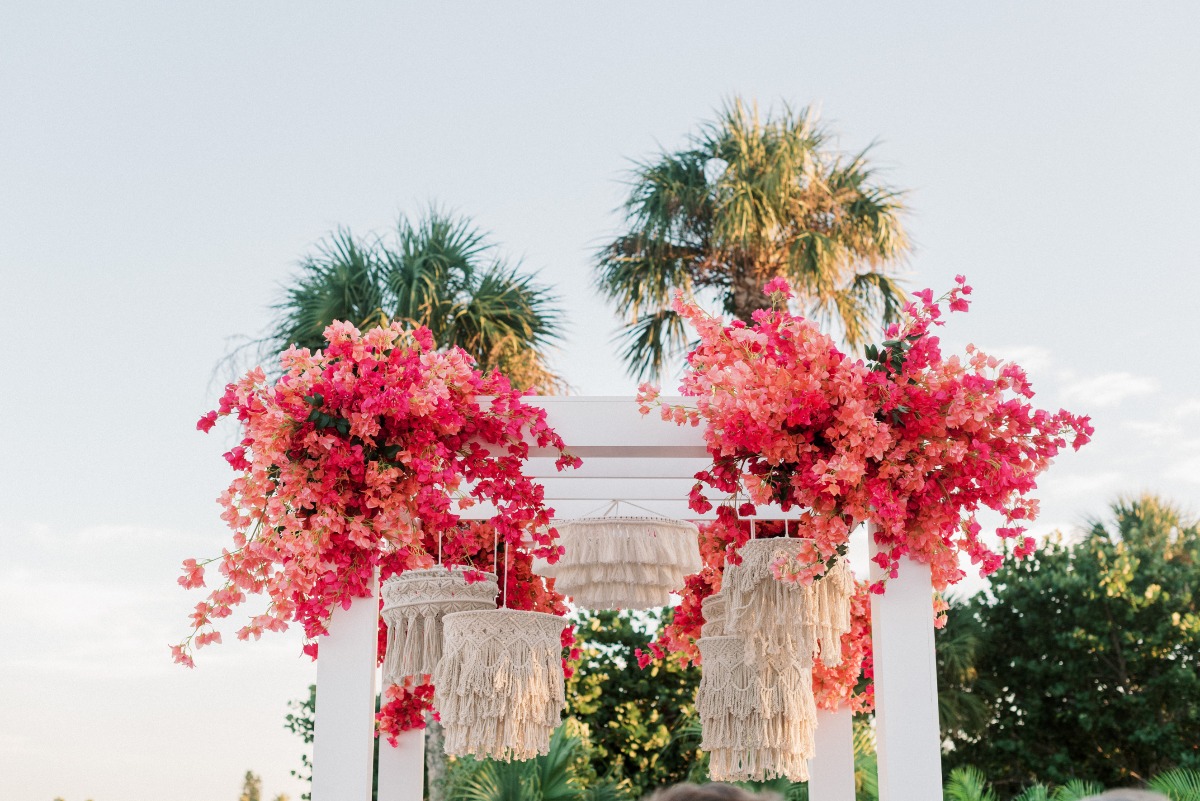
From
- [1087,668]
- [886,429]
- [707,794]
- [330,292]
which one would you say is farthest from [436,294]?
[707,794]

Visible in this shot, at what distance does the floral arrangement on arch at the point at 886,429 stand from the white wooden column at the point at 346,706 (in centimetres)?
98

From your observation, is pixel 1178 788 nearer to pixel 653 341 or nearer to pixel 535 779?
pixel 535 779

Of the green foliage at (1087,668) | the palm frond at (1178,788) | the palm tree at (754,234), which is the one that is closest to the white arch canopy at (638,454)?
the palm frond at (1178,788)

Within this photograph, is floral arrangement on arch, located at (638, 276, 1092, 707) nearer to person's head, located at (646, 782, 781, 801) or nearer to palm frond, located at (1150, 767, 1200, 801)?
person's head, located at (646, 782, 781, 801)

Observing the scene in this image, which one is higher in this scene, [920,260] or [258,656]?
[920,260]

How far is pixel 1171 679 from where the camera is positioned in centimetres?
1046

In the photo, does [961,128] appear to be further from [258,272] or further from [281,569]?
[281,569]

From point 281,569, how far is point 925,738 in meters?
1.79

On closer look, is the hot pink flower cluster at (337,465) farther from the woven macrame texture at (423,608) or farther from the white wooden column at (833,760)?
the white wooden column at (833,760)

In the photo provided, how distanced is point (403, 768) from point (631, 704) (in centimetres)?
504

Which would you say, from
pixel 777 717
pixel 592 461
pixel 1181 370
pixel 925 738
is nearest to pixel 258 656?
A: pixel 592 461

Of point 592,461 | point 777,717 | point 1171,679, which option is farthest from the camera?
point 1171,679

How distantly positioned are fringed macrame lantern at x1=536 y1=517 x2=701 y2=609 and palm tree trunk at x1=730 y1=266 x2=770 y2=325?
398 cm

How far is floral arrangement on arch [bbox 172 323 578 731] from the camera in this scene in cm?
321
